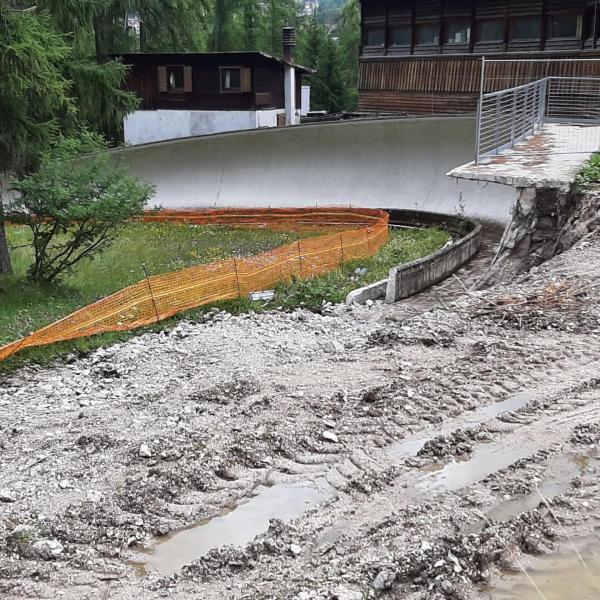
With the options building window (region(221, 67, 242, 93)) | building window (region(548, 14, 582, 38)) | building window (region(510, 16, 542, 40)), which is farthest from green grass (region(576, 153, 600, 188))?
building window (region(221, 67, 242, 93))

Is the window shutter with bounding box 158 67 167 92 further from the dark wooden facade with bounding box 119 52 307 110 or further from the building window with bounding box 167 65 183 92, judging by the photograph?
the building window with bounding box 167 65 183 92

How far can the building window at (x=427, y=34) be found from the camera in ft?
76.0

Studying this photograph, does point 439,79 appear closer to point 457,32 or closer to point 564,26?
point 457,32

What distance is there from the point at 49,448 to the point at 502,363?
186 inches

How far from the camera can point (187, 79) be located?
30141mm

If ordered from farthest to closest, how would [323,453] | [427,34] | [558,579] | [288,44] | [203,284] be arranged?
1. [288,44]
2. [427,34]
3. [203,284]
4. [323,453]
5. [558,579]

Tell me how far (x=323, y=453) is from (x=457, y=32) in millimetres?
19219

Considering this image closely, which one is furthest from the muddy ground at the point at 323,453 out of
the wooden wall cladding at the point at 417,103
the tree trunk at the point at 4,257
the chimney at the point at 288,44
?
the chimney at the point at 288,44

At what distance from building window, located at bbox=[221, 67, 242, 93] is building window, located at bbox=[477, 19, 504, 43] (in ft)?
35.5

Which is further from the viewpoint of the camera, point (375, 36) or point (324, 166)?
point (375, 36)

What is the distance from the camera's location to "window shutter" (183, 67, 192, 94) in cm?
3009

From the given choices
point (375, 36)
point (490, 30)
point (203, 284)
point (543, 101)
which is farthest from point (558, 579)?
point (375, 36)

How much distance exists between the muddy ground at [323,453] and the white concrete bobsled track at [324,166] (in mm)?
11861

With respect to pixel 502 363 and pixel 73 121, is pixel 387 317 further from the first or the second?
pixel 73 121
